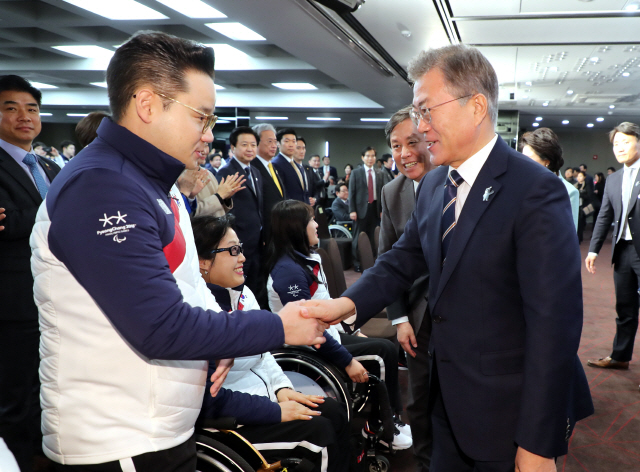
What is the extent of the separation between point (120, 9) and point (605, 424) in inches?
282

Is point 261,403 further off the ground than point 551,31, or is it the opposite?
point 551,31

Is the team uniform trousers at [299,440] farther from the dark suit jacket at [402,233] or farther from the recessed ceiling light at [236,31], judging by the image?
the recessed ceiling light at [236,31]

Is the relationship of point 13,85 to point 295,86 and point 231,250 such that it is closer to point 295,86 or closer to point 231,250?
point 231,250

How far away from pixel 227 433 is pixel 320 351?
Result: 78 centimetres

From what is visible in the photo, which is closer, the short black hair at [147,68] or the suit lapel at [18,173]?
the short black hair at [147,68]

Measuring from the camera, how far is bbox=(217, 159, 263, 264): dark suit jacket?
173 inches

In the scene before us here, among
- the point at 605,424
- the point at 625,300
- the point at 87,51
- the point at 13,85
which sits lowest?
the point at 605,424

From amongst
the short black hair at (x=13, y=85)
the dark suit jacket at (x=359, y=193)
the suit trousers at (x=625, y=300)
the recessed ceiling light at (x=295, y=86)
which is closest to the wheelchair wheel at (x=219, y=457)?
the short black hair at (x=13, y=85)

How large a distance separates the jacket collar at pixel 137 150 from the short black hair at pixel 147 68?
4cm

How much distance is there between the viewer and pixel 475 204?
4.13ft

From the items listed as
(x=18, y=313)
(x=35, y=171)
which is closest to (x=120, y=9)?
(x=35, y=171)

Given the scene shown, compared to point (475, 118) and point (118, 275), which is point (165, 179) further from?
point (475, 118)

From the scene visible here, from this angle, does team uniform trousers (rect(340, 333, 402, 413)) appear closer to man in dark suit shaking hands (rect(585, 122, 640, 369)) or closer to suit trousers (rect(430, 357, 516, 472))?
suit trousers (rect(430, 357, 516, 472))

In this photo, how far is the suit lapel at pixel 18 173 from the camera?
2.40 m
